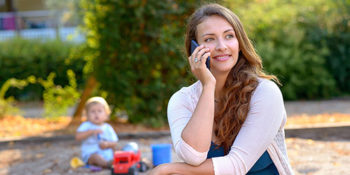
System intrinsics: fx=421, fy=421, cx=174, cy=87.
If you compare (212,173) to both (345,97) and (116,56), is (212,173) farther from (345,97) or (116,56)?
(345,97)

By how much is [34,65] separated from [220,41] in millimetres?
9930

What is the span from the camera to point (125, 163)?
3.80m

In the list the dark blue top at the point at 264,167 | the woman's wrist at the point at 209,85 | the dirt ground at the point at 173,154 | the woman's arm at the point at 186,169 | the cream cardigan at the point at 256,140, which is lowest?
the dirt ground at the point at 173,154

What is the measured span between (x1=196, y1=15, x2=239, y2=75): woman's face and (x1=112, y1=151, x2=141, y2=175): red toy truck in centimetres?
173

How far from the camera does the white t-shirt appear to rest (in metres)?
4.33

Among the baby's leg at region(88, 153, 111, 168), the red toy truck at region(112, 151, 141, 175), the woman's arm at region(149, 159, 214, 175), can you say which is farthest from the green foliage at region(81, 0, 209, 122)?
the woman's arm at region(149, 159, 214, 175)

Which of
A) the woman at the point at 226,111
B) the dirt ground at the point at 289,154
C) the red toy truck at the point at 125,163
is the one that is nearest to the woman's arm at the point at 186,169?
the woman at the point at 226,111

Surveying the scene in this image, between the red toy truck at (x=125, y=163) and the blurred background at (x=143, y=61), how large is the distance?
100 centimetres

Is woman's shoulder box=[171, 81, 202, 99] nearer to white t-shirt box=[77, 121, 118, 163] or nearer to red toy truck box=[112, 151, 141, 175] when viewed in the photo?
red toy truck box=[112, 151, 141, 175]

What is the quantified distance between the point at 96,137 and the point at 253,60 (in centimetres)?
251

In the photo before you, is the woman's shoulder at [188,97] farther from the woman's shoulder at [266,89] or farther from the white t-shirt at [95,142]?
the white t-shirt at [95,142]

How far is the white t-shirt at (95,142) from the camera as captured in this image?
4.33 meters

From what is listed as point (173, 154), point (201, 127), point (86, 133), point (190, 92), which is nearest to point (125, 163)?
point (86, 133)

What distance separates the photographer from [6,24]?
1966cm
